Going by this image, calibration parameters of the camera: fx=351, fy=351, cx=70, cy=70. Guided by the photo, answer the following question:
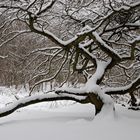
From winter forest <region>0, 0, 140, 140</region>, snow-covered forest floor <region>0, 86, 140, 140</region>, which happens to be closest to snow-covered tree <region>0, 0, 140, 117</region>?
winter forest <region>0, 0, 140, 140</region>

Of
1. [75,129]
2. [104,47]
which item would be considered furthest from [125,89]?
[75,129]

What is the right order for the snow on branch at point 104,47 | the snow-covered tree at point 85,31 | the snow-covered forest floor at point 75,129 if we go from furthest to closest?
the snow on branch at point 104,47, the snow-covered tree at point 85,31, the snow-covered forest floor at point 75,129

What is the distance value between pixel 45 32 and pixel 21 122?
7.32 ft

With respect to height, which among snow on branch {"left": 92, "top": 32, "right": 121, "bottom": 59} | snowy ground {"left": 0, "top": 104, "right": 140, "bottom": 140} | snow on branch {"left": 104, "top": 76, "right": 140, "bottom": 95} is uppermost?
snow on branch {"left": 92, "top": 32, "right": 121, "bottom": 59}

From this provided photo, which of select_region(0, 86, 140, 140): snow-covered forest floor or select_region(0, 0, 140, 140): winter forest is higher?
select_region(0, 0, 140, 140): winter forest

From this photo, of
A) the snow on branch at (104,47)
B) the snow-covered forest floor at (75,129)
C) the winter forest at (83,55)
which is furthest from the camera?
the snow on branch at (104,47)

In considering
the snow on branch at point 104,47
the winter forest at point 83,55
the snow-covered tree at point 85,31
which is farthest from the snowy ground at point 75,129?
the snow on branch at point 104,47

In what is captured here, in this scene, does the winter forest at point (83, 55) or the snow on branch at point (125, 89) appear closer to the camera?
the winter forest at point (83, 55)

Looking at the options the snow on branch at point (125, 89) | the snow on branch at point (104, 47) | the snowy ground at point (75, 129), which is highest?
the snow on branch at point (104, 47)

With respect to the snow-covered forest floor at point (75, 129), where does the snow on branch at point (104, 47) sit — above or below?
above

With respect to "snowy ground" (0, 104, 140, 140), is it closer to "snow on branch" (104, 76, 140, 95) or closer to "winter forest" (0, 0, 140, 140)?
"winter forest" (0, 0, 140, 140)

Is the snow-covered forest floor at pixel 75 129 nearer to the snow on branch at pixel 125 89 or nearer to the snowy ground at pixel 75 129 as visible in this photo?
the snowy ground at pixel 75 129

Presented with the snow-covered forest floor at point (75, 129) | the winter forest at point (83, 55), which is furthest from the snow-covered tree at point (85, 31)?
the snow-covered forest floor at point (75, 129)

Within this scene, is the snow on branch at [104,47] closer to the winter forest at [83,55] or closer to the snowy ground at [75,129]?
the winter forest at [83,55]
